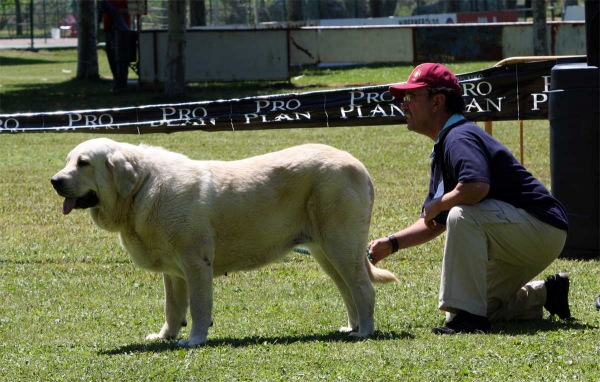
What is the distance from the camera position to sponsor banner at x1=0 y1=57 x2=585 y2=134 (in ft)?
36.1

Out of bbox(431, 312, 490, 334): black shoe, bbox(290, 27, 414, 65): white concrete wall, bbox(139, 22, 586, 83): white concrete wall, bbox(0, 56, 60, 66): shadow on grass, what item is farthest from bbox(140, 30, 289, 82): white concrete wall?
bbox(431, 312, 490, 334): black shoe

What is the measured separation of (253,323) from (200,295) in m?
0.77

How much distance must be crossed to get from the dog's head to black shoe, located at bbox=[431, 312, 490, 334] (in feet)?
7.38

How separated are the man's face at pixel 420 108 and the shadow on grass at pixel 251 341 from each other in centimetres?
138

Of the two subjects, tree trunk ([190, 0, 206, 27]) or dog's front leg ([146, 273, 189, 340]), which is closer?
dog's front leg ([146, 273, 189, 340])

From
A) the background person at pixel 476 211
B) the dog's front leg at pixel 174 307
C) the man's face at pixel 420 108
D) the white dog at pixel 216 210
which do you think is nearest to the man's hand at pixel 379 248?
the white dog at pixel 216 210

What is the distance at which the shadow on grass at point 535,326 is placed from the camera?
21.6 feet

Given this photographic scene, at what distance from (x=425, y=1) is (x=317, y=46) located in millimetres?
26258

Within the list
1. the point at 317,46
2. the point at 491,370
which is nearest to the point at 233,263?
the point at 491,370

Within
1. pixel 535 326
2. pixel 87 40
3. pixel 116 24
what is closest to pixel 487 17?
pixel 87 40

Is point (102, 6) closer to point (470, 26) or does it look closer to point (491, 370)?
point (470, 26)

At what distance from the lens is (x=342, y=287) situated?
282 inches

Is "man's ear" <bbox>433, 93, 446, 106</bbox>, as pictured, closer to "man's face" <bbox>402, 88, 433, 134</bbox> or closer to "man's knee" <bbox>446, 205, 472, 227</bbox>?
"man's face" <bbox>402, 88, 433, 134</bbox>

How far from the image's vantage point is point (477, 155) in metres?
6.39
